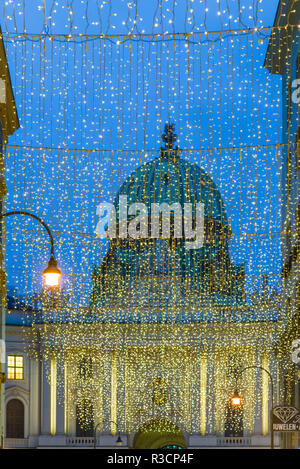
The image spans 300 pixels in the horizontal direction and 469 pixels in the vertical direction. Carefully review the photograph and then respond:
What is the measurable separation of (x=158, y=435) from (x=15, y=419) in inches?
470

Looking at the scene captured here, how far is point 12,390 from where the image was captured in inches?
2625

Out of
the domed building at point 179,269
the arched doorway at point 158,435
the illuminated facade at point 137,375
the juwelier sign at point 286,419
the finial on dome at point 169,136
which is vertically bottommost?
the juwelier sign at point 286,419

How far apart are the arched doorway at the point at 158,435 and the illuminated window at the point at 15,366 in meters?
8.83

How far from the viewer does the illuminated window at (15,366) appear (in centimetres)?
6725

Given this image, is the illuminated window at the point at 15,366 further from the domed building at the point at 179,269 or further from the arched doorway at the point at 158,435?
the arched doorway at the point at 158,435

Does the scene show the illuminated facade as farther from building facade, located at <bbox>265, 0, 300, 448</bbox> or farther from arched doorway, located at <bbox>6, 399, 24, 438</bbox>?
building facade, located at <bbox>265, 0, 300, 448</bbox>

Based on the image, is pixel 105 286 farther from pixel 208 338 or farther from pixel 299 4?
pixel 299 4

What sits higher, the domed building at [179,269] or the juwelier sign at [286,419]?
the domed building at [179,269]
